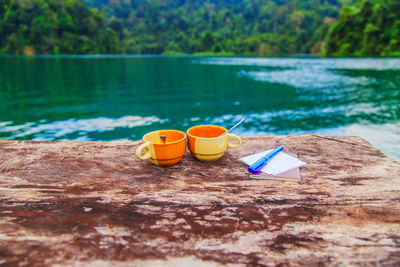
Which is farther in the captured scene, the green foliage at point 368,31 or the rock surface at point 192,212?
the green foliage at point 368,31

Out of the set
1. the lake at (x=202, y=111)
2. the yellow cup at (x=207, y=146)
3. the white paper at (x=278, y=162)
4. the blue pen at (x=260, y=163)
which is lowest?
the lake at (x=202, y=111)

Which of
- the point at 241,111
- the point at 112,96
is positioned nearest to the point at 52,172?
the point at 241,111

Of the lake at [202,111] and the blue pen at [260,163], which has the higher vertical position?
the blue pen at [260,163]

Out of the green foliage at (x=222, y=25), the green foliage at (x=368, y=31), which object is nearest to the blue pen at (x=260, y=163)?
the green foliage at (x=368, y=31)

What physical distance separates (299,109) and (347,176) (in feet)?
32.4

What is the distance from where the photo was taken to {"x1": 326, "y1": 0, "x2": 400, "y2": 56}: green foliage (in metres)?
48.2

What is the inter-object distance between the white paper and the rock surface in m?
0.07

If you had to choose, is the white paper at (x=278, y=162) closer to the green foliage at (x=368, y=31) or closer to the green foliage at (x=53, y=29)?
the green foliage at (x=368, y=31)

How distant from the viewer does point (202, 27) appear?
12169 centimetres

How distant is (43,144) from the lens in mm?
1971

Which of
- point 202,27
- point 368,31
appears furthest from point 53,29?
point 368,31

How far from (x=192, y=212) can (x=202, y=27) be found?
434 feet

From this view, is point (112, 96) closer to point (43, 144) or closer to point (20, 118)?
point (20, 118)

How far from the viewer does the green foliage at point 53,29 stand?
205 feet
